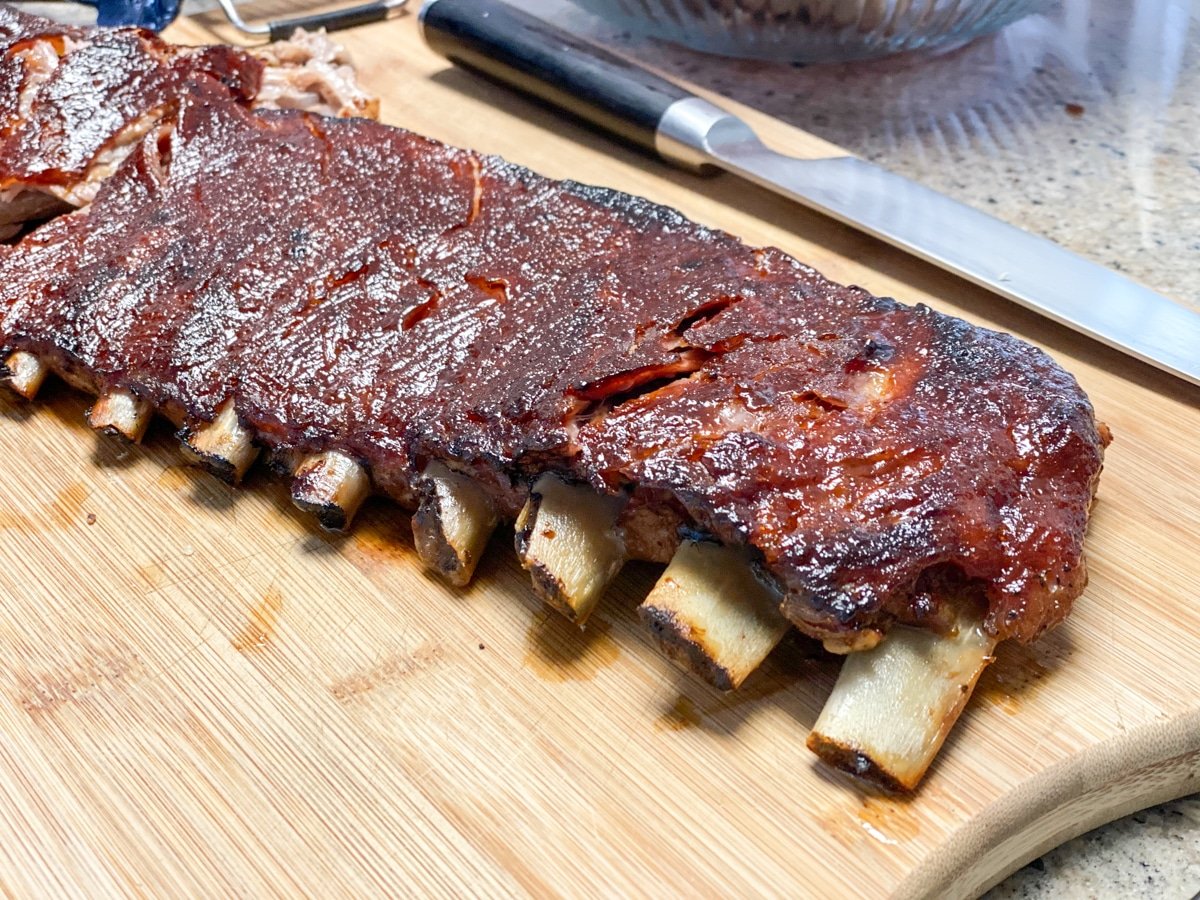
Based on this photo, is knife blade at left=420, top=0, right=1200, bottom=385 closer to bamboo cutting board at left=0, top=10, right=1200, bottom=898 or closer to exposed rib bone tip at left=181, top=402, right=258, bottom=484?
bamboo cutting board at left=0, top=10, right=1200, bottom=898

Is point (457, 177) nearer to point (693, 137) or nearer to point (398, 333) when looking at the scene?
point (398, 333)

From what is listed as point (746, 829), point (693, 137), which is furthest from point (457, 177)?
point (746, 829)

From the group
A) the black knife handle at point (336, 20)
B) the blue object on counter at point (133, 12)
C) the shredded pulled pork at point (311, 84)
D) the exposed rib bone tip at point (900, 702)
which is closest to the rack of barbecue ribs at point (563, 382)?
the exposed rib bone tip at point (900, 702)

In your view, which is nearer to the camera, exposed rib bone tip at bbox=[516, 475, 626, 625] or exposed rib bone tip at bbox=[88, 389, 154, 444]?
exposed rib bone tip at bbox=[516, 475, 626, 625]

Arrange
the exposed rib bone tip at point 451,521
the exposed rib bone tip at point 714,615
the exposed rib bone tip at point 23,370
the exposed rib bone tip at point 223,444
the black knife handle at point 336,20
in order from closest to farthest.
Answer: the exposed rib bone tip at point 714,615 → the exposed rib bone tip at point 451,521 → the exposed rib bone tip at point 223,444 → the exposed rib bone tip at point 23,370 → the black knife handle at point 336,20

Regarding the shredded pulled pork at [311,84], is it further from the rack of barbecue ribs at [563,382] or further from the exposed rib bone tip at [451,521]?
the exposed rib bone tip at [451,521]

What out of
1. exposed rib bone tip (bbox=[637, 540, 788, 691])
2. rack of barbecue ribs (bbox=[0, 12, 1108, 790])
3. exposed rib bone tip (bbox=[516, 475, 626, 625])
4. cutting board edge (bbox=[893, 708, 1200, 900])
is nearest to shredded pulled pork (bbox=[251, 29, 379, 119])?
rack of barbecue ribs (bbox=[0, 12, 1108, 790])
